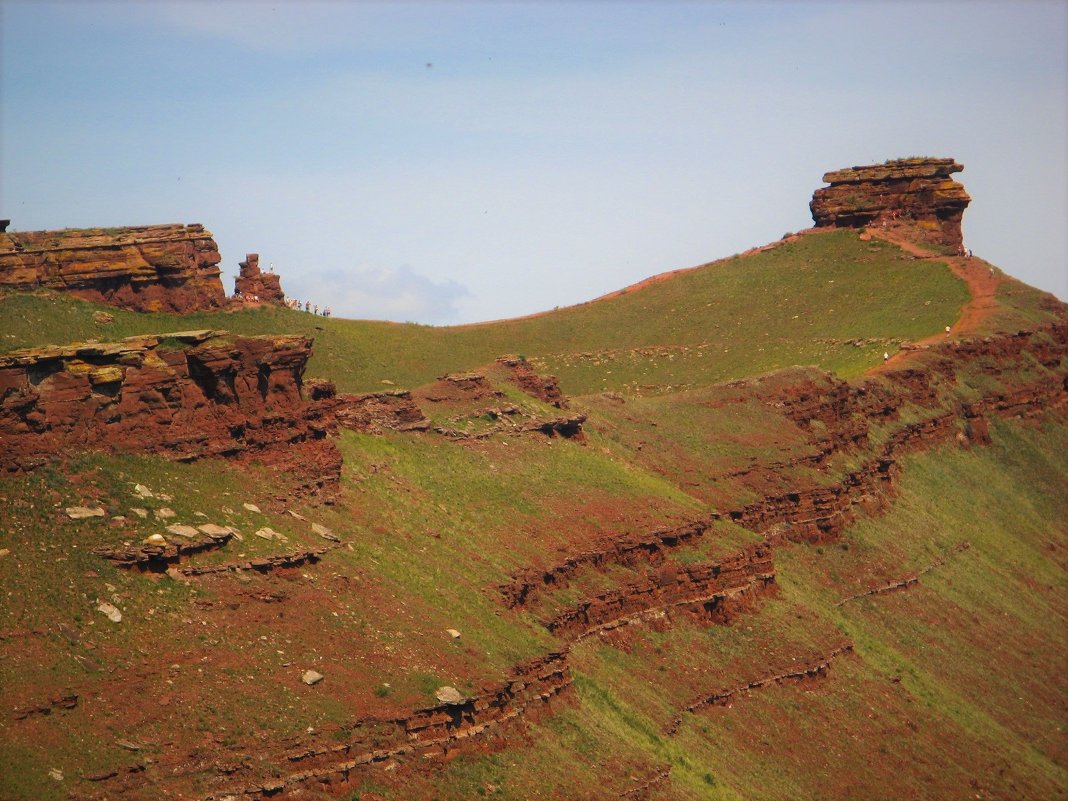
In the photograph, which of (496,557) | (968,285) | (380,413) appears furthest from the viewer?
(968,285)

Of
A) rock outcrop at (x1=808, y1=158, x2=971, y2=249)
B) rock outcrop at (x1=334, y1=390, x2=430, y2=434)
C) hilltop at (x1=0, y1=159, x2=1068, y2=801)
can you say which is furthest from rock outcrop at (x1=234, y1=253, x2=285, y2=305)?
rock outcrop at (x1=808, y1=158, x2=971, y2=249)

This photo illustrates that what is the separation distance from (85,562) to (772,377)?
53.6 meters

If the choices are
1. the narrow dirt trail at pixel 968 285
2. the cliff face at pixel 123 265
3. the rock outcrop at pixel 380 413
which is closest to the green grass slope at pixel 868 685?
the rock outcrop at pixel 380 413

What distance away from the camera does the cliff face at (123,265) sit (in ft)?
276

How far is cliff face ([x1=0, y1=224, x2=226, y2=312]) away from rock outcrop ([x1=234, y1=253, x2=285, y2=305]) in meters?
5.84

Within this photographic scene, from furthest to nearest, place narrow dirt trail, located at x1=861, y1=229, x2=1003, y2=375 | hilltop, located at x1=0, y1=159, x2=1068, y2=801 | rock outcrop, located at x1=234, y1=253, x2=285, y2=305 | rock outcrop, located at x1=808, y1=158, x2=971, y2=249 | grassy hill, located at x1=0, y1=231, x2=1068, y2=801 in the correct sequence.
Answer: rock outcrop, located at x1=808, y1=158, x2=971, y2=249 < narrow dirt trail, located at x1=861, y1=229, x2=1003, y2=375 < rock outcrop, located at x1=234, y1=253, x2=285, y2=305 < hilltop, located at x1=0, y1=159, x2=1068, y2=801 < grassy hill, located at x1=0, y1=231, x2=1068, y2=801

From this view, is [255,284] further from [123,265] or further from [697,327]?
[697,327]

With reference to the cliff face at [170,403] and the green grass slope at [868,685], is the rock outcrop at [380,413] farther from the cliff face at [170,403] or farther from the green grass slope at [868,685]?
the green grass slope at [868,685]

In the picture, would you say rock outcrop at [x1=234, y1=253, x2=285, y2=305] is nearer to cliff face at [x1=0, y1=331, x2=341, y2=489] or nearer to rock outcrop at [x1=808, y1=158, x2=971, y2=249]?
cliff face at [x1=0, y1=331, x2=341, y2=489]

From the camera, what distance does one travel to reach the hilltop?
40.2 meters

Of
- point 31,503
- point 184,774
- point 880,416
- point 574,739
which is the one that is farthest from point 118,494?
point 880,416

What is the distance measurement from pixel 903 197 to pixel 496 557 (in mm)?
91458

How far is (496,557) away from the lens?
55.7 m

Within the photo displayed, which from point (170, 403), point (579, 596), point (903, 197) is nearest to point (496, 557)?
point (579, 596)
